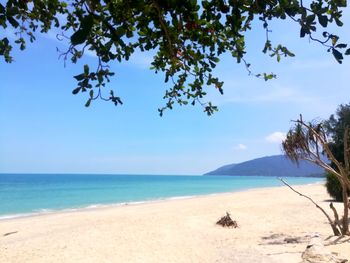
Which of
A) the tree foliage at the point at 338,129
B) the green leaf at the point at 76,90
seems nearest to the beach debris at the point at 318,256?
the green leaf at the point at 76,90

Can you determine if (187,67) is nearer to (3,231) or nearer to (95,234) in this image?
(95,234)

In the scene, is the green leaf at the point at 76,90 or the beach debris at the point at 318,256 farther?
the beach debris at the point at 318,256

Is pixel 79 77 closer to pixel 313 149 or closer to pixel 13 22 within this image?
pixel 13 22

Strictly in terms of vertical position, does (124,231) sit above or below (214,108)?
below

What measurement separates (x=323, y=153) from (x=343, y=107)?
2353 cm

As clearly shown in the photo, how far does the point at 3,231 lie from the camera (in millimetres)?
16141

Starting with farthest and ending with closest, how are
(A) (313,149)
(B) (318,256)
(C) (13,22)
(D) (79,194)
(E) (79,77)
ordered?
(D) (79,194) < (A) (313,149) < (B) (318,256) < (E) (79,77) < (C) (13,22)

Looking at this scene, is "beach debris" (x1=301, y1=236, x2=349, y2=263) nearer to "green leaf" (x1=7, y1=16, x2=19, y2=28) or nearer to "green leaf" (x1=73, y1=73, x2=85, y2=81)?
"green leaf" (x1=73, y1=73, x2=85, y2=81)

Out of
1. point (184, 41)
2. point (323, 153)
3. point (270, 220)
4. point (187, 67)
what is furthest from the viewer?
point (270, 220)

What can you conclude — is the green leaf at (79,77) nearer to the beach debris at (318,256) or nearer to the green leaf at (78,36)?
the green leaf at (78,36)

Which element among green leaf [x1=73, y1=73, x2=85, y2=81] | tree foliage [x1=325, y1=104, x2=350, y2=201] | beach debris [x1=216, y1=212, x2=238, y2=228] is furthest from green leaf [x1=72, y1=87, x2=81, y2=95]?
tree foliage [x1=325, y1=104, x2=350, y2=201]

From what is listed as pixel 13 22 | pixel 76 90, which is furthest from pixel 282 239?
pixel 13 22

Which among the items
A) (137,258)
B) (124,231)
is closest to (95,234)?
(124,231)

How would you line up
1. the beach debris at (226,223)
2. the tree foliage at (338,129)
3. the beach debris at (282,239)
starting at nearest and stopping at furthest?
the beach debris at (282,239) < the beach debris at (226,223) < the tree foliage at (338,129)
